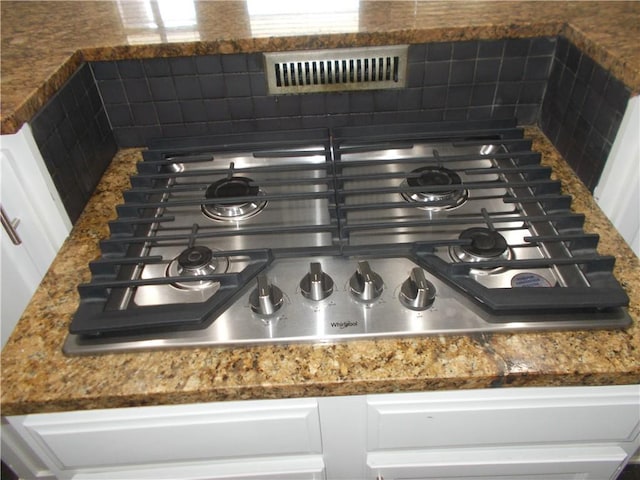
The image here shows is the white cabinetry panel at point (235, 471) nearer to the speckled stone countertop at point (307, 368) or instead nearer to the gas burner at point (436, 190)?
the speckled stone countertop at point (307, 368)

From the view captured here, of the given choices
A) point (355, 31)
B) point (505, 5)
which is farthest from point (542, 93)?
point (355, 31)

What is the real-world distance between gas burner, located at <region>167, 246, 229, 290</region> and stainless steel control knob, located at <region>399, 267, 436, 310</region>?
0.95 ft

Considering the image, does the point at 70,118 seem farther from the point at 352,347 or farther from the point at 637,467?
the point at 637,467

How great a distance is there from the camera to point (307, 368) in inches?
23.8

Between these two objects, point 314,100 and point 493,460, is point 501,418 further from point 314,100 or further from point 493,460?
point 314,100

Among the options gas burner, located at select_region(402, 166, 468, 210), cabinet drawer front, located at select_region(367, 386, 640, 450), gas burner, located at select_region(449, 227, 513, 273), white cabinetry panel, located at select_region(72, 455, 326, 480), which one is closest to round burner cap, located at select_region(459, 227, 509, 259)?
gas burner, located at select_region(449, 227, 513, 273)

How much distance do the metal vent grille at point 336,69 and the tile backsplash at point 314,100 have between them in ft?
0.07

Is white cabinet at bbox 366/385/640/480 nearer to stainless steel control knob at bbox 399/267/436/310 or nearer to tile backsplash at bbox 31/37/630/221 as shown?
stainless steel control knob at bbox 399/267/436/310

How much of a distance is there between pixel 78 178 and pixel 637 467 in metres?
1.41

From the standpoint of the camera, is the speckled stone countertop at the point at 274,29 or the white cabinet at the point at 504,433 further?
the speckled stone countertop at the point at 274,29

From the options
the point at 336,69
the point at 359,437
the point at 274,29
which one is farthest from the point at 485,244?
the point at 274,29

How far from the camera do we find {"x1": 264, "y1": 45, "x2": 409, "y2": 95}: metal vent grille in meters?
0.97

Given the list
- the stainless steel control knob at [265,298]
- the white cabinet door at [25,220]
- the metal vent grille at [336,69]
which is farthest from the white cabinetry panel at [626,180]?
the white cabinet door at [25,220]

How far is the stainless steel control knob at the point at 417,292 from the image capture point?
2.13ft
